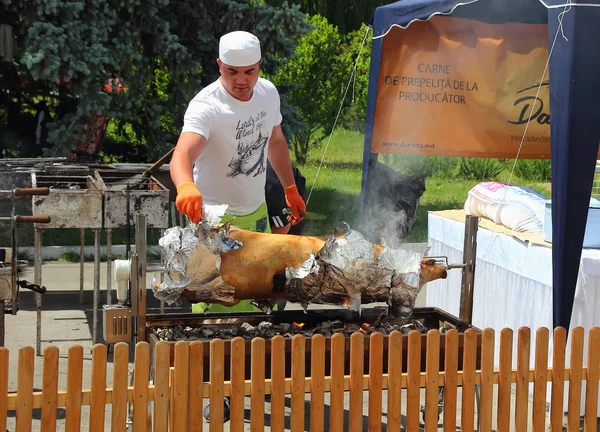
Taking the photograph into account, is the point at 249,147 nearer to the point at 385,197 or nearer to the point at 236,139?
the point at 236,139

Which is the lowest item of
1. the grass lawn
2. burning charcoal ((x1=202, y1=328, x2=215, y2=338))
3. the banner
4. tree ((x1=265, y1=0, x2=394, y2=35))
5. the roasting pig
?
the grass lawn

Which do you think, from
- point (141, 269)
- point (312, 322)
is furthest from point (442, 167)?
point (141, 269)

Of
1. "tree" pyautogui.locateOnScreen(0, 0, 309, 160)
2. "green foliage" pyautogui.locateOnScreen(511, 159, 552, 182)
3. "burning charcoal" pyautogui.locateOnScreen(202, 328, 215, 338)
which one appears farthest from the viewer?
"green foliage" pyautogui.locateOnScreen(511, 159, 552, 182)

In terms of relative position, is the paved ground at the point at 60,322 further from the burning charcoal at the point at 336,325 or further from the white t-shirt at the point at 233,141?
the white t-shirt at the point at 233,141

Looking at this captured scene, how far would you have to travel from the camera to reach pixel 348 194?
1392cm

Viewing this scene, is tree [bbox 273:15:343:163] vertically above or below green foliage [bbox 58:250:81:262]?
above

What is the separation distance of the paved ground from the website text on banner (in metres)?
1.98

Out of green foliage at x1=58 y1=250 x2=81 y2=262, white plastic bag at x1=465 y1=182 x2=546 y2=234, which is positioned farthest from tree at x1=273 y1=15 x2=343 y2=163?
white plastic bag at x1=465 y1=182 x2=546 y2=234

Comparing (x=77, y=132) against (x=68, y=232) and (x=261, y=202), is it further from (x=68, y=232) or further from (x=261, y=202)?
(x=261, y=202)

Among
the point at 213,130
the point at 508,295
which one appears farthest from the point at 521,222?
the point at 213,130

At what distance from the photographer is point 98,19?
33.1ft

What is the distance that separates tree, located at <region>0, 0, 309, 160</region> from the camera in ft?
31.9

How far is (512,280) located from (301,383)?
2.37 meters

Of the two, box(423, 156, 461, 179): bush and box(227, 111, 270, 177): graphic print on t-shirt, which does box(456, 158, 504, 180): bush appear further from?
box(227, 111, 270, 177): graphic print on t-shirt
